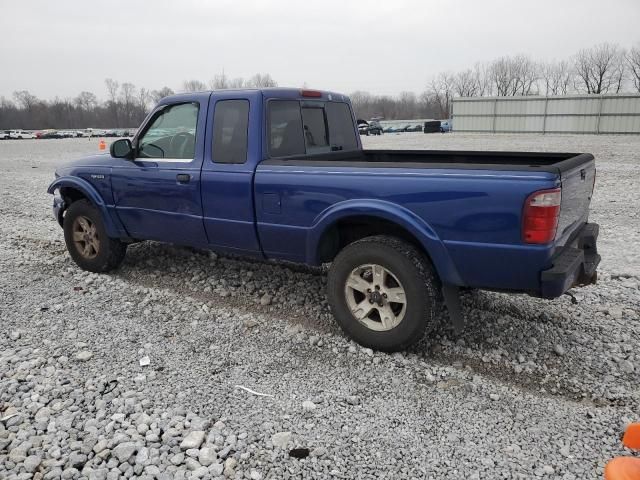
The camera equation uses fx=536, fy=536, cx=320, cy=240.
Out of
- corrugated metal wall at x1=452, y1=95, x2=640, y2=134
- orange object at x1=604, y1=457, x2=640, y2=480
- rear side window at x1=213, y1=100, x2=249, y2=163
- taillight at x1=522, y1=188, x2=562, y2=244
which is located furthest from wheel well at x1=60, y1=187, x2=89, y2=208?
corrugated metal wall at x1=452, y1=95, x2=640, y2=134

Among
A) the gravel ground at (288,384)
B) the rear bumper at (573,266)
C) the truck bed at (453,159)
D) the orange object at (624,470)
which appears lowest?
the gravel ground at (288,384)

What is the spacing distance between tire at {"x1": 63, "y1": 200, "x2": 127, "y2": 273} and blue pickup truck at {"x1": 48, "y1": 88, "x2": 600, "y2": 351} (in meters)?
0.02

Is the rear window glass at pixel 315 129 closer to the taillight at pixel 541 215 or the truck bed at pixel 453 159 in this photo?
the truck bed at pixel 453 159

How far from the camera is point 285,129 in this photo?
498 cm

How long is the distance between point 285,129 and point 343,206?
1.26 metres

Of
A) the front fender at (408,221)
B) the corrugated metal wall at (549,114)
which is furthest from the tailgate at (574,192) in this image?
the corrugated metal wall at (549,114)

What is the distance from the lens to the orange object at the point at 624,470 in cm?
237

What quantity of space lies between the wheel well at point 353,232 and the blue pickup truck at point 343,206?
0.04 feet

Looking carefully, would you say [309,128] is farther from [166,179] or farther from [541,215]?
[541,215]

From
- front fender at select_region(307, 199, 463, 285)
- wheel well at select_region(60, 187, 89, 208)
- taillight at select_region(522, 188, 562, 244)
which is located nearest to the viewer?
taillight at select_region(522, 188, 562, 244)

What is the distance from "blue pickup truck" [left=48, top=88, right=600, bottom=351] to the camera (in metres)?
3.53

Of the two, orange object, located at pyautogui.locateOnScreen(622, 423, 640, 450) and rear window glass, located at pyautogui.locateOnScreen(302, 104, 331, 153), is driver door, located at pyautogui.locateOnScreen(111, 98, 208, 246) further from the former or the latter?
orange object, located at pyautogui.locateOnScreen(622, 423, 640, 450)

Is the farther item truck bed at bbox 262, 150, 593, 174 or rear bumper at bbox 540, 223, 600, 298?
truck bed at bbox 262, 150, 593, 174

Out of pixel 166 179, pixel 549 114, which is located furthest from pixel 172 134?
pixel 549 114
